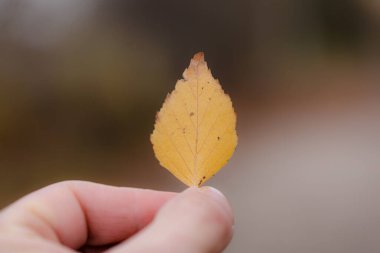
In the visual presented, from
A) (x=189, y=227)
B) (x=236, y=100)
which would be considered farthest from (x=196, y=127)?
(x=236, y=100)

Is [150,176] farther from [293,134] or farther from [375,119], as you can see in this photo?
[375,119]

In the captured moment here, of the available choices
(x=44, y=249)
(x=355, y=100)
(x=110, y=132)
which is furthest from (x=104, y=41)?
(x=44, y=249)

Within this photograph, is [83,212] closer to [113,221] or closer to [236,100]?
[113,221]

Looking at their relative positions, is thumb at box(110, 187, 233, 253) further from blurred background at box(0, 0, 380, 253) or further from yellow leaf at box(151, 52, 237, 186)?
blurred background at box(0, 0, 380, 253)

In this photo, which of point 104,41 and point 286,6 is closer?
point 104,41

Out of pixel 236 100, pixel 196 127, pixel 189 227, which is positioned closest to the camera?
pixel 189 227
